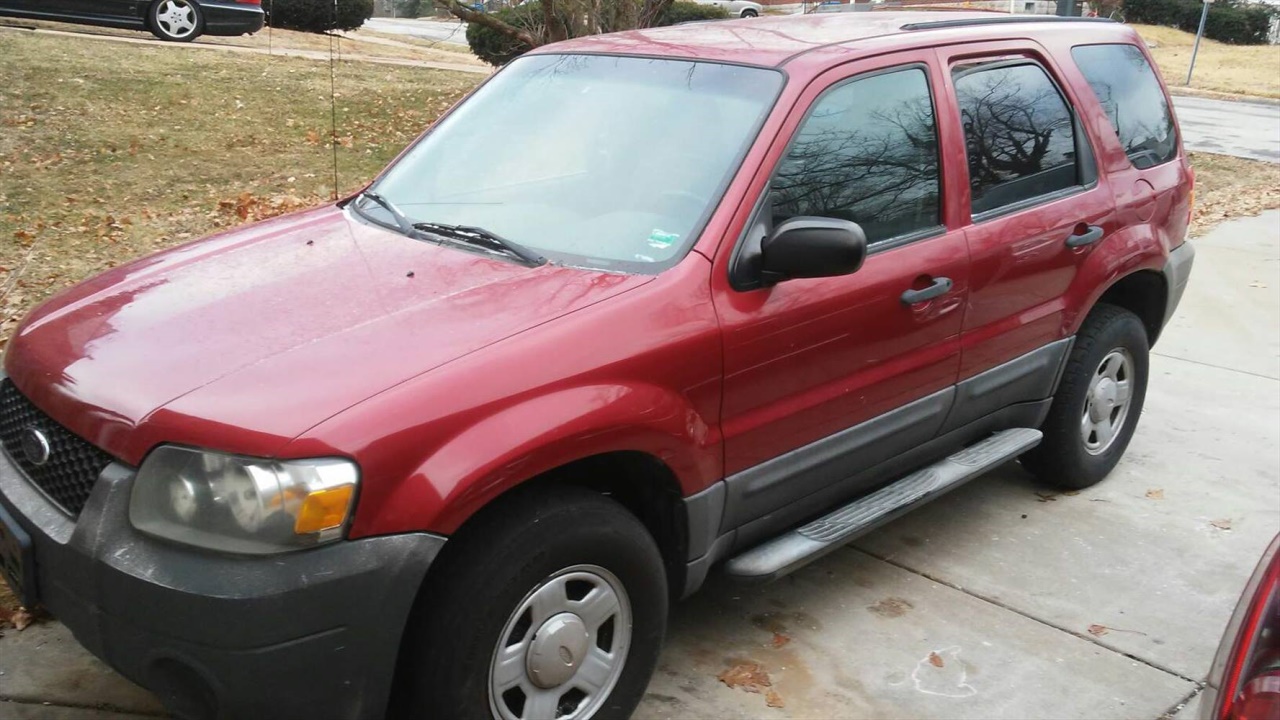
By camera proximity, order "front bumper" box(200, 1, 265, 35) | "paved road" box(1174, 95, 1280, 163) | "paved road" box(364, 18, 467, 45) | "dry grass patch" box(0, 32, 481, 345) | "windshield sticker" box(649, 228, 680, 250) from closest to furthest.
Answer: "windshield sticker" box(649, 228, 680, 250)
"dry grass patch" box(0, 32, 481, 345)
"front bumper" box(200, 1, 265, 35)
"paved road" box(1174, 95, 1280, 163)
"paved road" box(364, 18, 467, 45)

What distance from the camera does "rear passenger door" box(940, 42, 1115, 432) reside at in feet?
13.6

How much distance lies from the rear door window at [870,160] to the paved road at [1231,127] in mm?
14067

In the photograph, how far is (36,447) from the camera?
284 cm

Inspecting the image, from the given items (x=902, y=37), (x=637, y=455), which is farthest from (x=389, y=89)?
(x=637, y=455)

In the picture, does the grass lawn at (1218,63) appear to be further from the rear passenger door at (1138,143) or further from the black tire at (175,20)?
the rear passenger door at (1138,143)

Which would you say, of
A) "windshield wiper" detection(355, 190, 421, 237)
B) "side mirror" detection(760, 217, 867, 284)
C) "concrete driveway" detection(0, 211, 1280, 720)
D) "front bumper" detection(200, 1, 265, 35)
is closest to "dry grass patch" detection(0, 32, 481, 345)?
"front bumper" detection(200, 1, 265, 35)

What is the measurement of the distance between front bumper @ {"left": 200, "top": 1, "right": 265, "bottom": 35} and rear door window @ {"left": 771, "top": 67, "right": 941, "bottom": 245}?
45.3 ft

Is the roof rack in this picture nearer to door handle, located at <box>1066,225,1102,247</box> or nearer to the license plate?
door handle, located at <box>1066,225,1102,247</box>

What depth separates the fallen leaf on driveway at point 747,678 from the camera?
11.7 feet

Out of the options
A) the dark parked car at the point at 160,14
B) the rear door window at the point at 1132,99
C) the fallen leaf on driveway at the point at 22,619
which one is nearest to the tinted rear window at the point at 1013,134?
the rear door window at the point at 1132,99

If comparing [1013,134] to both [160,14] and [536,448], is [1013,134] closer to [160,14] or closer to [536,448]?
[536,448]

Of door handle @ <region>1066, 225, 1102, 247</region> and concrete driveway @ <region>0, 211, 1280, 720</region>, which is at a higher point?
door handle @ <region>1066, 225, 1102, 247</region>

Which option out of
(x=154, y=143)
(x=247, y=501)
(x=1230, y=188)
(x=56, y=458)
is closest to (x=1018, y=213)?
(x=247, y=501)

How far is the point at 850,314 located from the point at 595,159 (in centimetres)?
91
